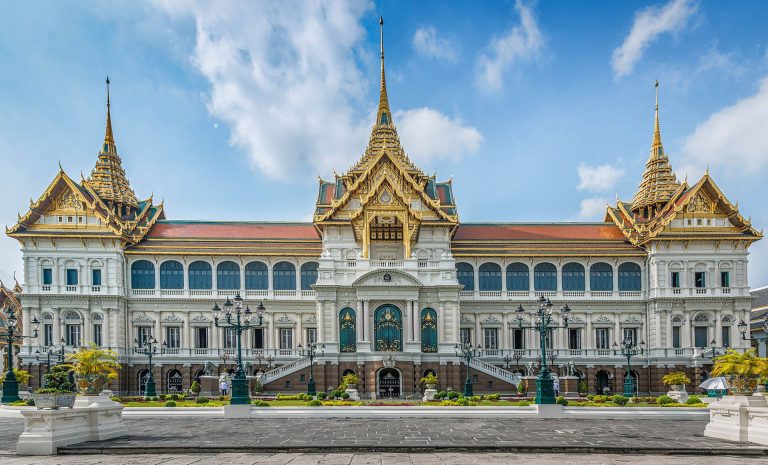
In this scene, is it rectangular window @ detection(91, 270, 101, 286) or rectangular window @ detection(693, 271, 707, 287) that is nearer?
rectangular window @ detection(91, 270, 101, 286)

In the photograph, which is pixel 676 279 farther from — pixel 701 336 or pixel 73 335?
pixel 73 335

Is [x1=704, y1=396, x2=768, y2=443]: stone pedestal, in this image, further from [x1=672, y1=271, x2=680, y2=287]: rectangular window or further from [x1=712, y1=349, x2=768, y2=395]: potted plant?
[x1=672, y1=271, x2=680, y2=287]: rectangular window

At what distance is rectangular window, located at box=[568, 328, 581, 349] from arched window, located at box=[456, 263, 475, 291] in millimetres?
8855

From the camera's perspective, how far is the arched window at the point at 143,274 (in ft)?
180

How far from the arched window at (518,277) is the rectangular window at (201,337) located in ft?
83.7

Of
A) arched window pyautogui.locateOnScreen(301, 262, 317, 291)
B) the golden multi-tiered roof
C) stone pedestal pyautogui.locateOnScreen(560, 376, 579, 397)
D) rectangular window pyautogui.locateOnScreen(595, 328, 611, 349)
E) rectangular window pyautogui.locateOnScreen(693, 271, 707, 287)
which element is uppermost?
the golden multi-tiered roof

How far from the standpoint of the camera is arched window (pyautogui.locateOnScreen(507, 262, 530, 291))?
55938mm

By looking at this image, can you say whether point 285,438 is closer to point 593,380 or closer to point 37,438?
point 37,438

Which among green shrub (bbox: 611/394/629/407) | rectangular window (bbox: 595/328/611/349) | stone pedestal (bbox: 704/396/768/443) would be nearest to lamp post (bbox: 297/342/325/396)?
green shrub (bbox: 611/394/629/407)

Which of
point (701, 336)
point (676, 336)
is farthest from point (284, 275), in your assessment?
point (701, 336)

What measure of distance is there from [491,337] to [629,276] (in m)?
12.7

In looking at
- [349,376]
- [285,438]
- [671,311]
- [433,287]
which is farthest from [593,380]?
[285,438]

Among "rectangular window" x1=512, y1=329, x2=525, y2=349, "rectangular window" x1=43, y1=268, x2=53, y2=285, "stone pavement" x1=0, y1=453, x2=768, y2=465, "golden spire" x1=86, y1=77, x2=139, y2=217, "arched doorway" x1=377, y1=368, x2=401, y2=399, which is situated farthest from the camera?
"golden spire" x1=86, y1=77, x2=139, y2=217

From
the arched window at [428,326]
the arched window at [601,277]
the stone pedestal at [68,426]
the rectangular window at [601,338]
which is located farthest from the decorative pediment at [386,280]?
the stone pedestal at [68,426]
